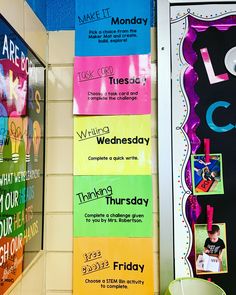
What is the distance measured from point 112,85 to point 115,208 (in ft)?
1.57

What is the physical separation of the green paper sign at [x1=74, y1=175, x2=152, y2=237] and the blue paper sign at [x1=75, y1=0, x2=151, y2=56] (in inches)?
20.1

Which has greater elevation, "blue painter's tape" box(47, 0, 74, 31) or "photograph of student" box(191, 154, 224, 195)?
"blue painter's tape" box(47, 0, 74, 31)

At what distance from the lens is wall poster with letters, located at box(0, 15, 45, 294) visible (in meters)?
0.81

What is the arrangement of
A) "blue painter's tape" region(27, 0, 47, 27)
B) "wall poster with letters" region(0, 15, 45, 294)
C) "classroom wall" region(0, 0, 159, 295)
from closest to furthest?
"wall poster with letters" region(0, 15, 45, 294) → "blue painter's tape" region(27, 0, 47, 27) → "classroom wall" region(0, 0, 159, 295)

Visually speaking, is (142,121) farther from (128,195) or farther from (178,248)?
(178,248)

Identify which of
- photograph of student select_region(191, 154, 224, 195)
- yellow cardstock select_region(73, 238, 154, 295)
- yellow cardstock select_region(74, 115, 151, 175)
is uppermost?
yellow cardstock select_region(74, 115, 151, 175)

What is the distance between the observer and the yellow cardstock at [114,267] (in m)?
1.20

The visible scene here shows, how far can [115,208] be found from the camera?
1.22 meters

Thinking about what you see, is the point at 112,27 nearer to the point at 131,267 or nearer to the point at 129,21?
the point at 129,21

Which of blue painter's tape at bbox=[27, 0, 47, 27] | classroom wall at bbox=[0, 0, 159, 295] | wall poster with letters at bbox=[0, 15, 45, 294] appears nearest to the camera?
wall poster with letters at bbox=[0, 15, 45, 294]

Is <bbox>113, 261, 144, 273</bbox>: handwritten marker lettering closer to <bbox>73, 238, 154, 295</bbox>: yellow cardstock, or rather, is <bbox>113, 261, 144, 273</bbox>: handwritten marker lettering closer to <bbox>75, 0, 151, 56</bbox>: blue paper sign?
<bbox>73, 238, 154, 295</bbox>: yellow cardstock

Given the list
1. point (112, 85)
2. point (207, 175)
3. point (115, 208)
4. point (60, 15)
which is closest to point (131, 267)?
point (115, 208)

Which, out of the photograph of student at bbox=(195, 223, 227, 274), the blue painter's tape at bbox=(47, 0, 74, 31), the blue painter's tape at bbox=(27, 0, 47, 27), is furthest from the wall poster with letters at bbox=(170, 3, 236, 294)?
the blue painter's tape at bbox=(27, 0, 47, 27)

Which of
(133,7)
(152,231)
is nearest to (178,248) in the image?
(152,231)
